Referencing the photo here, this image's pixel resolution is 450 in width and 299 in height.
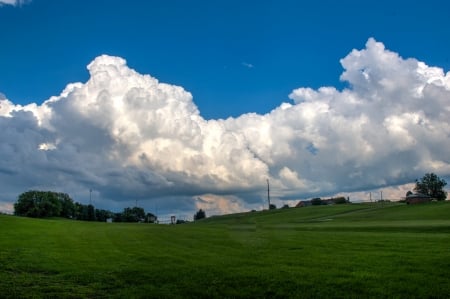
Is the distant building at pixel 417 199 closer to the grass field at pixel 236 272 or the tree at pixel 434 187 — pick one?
the tree at pixel 434 187

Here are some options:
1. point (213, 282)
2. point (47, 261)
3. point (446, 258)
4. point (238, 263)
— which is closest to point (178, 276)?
point (213, 282)

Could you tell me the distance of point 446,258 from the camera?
68.2 feet

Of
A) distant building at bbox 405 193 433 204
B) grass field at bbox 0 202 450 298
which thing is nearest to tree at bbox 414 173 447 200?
distant building at bbox 405 193 433 204

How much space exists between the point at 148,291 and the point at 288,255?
1004 centimetres

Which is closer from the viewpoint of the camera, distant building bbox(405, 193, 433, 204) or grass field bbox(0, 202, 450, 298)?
grass field bbox(0, 202, 450, 298)

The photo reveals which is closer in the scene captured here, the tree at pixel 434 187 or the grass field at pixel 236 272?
the grass field at pixel 236 272

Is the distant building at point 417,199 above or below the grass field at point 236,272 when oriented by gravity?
above

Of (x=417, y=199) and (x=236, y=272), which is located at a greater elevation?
(x=417, y=199)

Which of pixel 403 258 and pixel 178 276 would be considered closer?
pixel 178 276

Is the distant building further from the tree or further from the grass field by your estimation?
the grass field

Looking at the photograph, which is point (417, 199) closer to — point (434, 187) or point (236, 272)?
point (434, 187)

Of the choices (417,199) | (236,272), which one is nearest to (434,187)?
(417,199)

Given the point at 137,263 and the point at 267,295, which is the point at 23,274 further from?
the point at 267,295

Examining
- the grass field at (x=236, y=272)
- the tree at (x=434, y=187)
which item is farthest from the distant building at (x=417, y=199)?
the grass field at (x=236, y=272)
